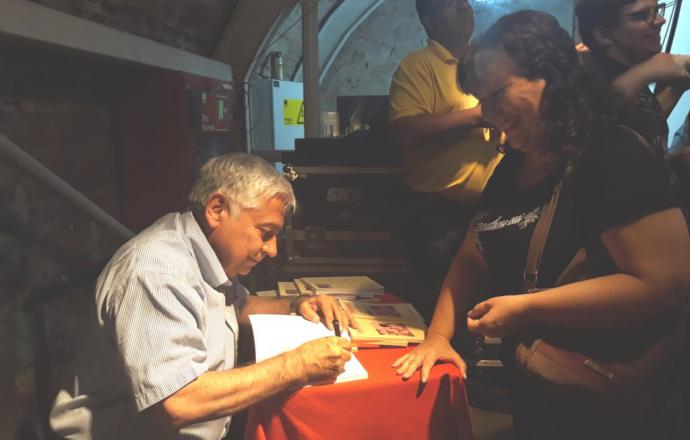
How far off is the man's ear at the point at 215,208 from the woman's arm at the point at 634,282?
0.74 metres

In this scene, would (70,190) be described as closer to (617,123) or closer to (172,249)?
(172,249)

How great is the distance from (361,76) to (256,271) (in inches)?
135

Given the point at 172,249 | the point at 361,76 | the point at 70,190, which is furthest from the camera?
the point at 361,76

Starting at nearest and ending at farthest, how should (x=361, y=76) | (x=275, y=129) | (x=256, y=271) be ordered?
(x=256, y=271) < (x=275, y=129) < (x=361, y=76)

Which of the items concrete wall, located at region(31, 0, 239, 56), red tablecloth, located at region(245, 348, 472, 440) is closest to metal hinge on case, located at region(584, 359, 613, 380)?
red tablecloth, located at region(245, 348, 472, 440)

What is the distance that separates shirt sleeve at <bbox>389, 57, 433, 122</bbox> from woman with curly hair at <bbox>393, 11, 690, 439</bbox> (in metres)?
0.66

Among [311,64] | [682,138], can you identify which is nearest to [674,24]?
[682,138]

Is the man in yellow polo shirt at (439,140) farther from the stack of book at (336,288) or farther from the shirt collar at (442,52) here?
the stack of book at (336,288)

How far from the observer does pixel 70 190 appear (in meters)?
1.88

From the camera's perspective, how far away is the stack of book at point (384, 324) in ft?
4.77

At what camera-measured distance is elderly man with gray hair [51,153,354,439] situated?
43.0 inches

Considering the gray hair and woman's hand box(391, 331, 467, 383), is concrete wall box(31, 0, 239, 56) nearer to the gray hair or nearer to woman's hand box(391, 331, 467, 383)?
the gray hair

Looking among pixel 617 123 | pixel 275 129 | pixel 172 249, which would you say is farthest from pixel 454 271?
pixel 275 129

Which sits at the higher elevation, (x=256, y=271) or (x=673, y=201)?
(x=673, y=201)
